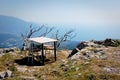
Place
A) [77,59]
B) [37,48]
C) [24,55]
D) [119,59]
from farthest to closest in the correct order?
1. [37,48]
2. [24,55]
3. [77,59]
4. [119,59]

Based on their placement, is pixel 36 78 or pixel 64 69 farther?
pixel 64 69

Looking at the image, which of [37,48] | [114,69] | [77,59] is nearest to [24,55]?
[37,48]

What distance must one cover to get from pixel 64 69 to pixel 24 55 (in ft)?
37.0

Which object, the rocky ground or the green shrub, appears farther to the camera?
the rocky ground

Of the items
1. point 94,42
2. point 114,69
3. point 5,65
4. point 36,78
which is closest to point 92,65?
point 114,69

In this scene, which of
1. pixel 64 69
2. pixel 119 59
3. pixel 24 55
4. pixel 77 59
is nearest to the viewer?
pixel 64 69

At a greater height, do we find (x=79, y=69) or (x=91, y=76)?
(x=79, y=69)

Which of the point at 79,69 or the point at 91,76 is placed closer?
the point at 91,76

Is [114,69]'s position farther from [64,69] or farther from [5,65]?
[5,65]

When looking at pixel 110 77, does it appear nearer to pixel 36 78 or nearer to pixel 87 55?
pixel 36 78

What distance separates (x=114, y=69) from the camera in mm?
19500

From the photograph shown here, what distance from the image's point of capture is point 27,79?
1805cm

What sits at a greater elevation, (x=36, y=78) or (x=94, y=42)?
(x=94, y=42)

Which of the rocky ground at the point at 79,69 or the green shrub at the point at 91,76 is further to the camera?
the rocky ground at the point at 79,69
